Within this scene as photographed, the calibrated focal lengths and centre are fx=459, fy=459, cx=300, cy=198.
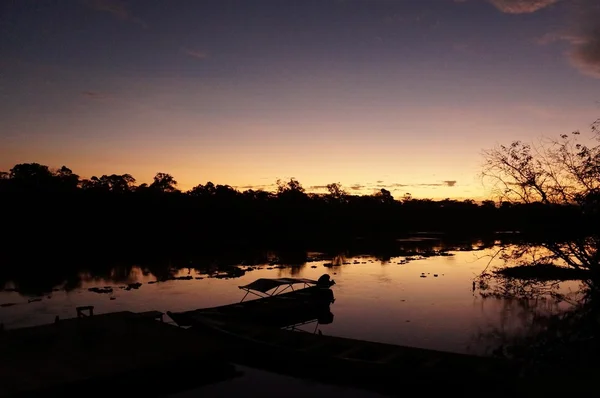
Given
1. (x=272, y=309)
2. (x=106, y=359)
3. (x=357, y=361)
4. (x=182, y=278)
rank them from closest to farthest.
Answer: (x=106, y=359) < (x=357, y=361) < (x=272, y=309) < (x=182, y=278)

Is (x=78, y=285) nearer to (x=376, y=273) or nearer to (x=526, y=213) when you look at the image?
(x=376, y=273)

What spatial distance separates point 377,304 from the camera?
31.1 metres

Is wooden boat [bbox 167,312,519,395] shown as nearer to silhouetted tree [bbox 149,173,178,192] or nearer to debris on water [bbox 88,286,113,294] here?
debris on water [bbox 88,286,113,294]

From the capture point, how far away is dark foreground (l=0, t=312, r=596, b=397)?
1359 cm

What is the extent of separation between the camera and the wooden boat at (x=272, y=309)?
77.3 feet

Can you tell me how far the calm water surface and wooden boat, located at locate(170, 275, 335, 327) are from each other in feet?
5.26

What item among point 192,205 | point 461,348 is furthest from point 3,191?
point 461,348

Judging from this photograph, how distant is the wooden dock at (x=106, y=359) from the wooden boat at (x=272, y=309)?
4.35 metres

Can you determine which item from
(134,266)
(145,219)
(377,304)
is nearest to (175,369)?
(377,304)

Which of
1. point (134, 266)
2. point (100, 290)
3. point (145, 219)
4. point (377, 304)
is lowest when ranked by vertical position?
point (377, 304)

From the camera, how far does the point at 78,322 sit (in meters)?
19.2

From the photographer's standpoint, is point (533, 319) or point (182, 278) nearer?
point (533, 319)

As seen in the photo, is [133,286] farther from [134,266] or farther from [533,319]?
[533,319]

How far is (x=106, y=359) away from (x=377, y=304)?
1986cm
